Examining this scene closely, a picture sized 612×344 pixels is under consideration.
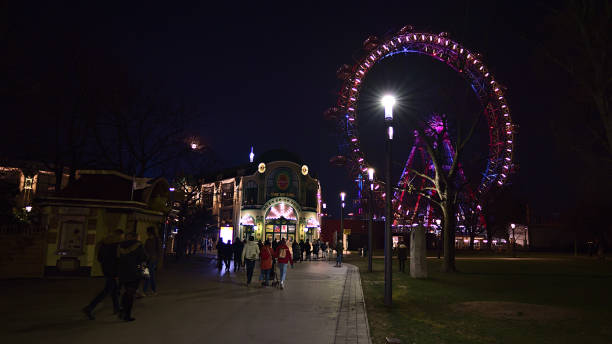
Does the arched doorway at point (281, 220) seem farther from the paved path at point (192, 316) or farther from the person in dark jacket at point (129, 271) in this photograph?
the person in dark jacket at point (129, 271)

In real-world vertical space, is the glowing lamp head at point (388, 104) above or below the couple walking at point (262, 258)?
above

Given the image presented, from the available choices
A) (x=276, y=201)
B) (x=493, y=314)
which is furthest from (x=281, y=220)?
(x=493, y=314)

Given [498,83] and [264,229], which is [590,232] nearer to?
[498,83]

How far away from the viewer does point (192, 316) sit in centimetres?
960

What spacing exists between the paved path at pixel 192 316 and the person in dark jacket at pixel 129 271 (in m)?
0.33

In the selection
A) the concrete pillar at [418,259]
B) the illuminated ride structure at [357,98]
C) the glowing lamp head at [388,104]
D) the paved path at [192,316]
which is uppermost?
the illuminated ride structure at [357,98]

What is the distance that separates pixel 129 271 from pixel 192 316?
69.2 inches

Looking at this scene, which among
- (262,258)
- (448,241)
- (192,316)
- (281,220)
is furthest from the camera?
(281,220)

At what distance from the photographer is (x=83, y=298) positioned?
39.0 feet

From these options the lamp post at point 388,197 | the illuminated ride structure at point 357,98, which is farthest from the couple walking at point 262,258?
the illuminated ride structure at point 357,98

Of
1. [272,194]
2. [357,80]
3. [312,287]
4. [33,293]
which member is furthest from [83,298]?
[272,194]

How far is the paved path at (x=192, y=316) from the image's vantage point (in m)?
7.63

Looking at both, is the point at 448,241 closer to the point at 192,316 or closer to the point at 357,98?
the point at 192,316

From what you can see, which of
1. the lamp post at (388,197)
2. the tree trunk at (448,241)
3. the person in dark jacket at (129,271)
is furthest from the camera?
the tree trunk at (448,241)
